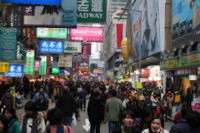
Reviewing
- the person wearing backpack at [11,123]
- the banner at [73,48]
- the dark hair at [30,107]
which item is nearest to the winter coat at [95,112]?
the dark hair at [30,107]

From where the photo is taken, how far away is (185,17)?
113ft

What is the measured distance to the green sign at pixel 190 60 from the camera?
83.1 ft

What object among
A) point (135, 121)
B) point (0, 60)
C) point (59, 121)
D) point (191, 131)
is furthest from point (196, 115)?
point (0, 60)

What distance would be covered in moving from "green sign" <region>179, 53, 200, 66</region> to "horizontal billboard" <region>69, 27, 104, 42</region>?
639cm

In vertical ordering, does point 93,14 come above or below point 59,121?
above

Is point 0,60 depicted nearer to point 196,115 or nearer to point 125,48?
point 196,115

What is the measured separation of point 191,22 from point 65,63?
61.1 feet

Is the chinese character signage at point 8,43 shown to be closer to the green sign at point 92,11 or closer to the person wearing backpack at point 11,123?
the green sign at point 92,11

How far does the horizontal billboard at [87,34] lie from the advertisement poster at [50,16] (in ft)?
41.9

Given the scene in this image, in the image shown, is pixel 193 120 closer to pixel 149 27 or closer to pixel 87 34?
pixel 87 34

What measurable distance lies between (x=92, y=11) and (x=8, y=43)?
5525 millimetres

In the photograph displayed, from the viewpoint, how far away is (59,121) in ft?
19.6

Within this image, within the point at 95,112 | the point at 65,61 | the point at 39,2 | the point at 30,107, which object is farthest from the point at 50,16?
the point at 65,61

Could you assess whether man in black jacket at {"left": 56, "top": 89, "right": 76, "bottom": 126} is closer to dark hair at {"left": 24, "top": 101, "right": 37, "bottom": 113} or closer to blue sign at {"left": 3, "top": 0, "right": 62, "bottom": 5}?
dark hair at {"left": 24, "top": 101, "right": 37, "bottom": 113}
